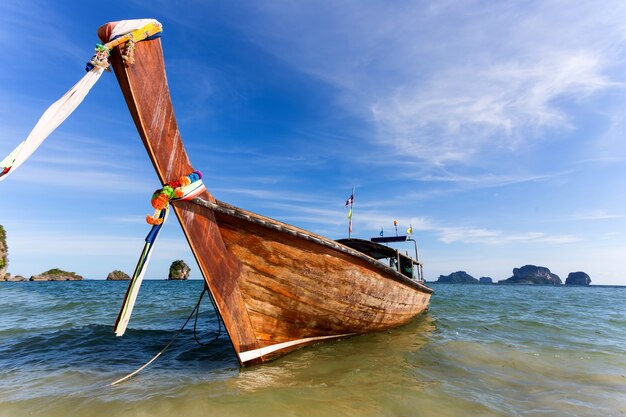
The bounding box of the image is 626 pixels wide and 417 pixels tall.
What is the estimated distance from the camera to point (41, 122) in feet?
7.52

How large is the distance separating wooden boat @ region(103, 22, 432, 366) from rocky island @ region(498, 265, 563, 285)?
188 meters

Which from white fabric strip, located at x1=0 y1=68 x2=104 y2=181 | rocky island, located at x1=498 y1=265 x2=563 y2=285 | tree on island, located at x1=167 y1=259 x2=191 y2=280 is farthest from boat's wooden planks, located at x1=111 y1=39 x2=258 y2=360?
rocky island, located at x1=498 y1=265 x2=563 y2=285

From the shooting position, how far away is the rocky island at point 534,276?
155m

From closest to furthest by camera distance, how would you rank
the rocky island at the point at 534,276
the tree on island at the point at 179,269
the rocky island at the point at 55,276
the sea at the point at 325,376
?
1. the sea at the point at 325,376
2. the rocky island at the point at 55,276
3. the tree on island at the point at 179,269
4. the rocky island at the point at 534,276

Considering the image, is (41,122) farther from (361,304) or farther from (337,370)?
(361,304)

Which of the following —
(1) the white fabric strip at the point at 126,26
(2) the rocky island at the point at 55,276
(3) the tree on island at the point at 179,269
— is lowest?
(2) the rocky island at the point at 55,276

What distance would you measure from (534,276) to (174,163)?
201 meters

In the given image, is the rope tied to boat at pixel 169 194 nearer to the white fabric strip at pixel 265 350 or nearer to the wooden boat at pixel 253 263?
the wooden boat at pixel 253 263

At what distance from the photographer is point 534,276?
6240 inches

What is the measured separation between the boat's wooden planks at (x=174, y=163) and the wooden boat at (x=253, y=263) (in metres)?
0.01

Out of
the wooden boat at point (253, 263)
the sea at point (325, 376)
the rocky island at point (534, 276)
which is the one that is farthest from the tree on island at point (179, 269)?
the rocky island at point (534, 276)

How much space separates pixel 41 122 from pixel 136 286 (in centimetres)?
190

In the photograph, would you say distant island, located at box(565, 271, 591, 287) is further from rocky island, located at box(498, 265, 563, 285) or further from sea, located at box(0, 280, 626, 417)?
sea, located at box(0, 280, 626, 417)

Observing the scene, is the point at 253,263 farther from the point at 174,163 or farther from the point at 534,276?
the point at 534,276
